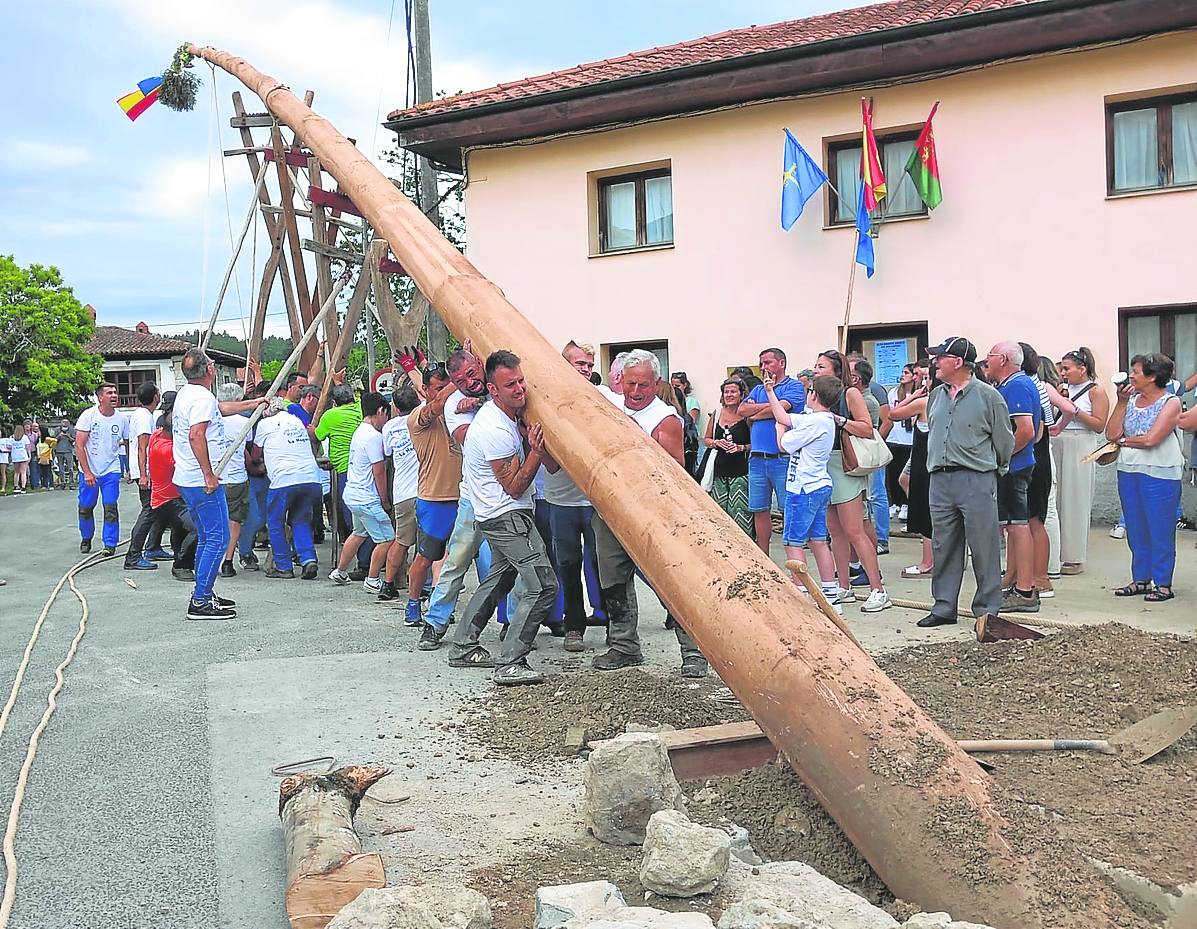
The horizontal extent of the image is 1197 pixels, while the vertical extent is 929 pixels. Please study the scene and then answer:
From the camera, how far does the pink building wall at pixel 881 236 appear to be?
11312 mm

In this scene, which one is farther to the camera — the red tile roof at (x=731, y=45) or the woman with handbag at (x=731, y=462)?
the red tile roof at (x=731, y=45)

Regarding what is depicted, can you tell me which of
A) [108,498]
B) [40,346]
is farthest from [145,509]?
[40,346]

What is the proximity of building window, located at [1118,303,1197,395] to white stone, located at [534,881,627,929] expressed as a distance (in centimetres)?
1051

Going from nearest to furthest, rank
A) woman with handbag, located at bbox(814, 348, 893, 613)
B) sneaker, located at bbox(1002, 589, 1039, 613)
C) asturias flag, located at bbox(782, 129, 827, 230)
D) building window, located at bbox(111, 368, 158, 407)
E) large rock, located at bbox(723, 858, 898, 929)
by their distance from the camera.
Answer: large rock, located at bbox(723, 858, 898, 929)
sneaker, located at bbox(1002, 589, 1039, 613)
woman with handbag, located at bbox(814, 348, 893, 613)
asturias flag, located at bbox(782, 129, 827, 230)
building window, located at bbox(111, 368, 158, 407)

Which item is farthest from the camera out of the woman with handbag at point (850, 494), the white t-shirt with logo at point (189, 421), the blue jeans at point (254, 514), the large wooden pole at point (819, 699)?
the blue jeans at point (254, 514)

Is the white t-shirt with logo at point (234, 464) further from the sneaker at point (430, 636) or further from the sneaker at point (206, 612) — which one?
the sneaker at point (430, 636)

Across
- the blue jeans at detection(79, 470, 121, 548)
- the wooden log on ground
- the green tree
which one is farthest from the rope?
the green tree

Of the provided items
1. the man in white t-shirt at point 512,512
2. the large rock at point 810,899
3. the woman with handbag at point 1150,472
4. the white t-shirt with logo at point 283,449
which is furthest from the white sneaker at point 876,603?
the white t-shirt with logo at point 283,449

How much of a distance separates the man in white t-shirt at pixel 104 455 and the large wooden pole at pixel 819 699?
784 cm

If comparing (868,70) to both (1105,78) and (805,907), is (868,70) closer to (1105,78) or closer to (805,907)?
(1105,78)

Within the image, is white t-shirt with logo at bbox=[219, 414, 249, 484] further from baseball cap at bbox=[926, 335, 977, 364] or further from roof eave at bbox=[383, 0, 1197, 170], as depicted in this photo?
roof eave at bbox=[383, 0, 1197, 170]

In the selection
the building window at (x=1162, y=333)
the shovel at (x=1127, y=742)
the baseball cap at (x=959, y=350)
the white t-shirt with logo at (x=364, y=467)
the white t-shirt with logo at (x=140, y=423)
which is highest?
the building window at (x=1162, y=333)

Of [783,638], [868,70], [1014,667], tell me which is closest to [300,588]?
[1014,667]

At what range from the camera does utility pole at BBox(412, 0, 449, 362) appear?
14.9 metres
